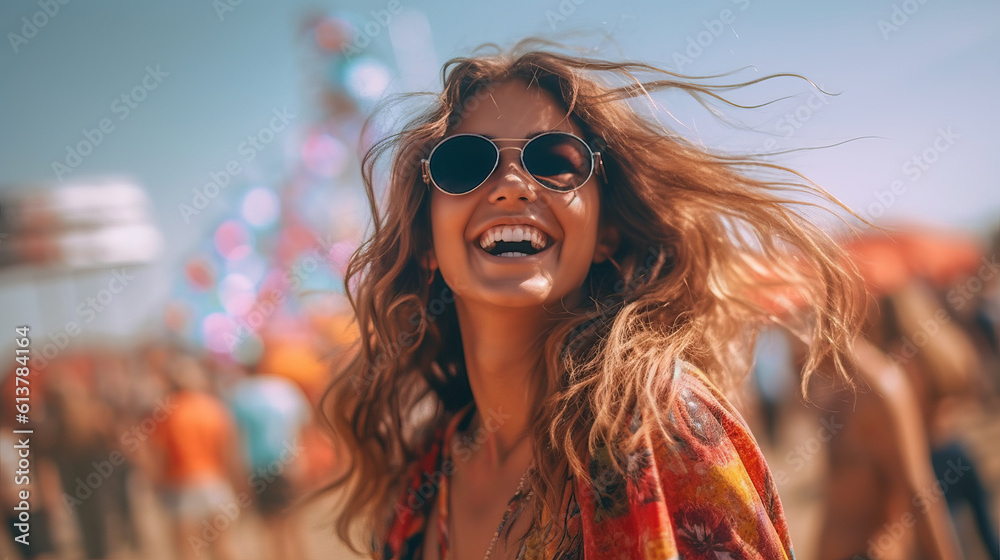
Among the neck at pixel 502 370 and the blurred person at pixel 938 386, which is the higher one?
the neck at pixel 502 370

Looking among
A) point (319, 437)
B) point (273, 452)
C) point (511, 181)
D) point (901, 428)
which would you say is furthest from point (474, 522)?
point (319, 437)

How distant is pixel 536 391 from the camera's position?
181 cm

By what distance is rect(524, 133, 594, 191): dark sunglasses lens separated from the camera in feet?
5.55

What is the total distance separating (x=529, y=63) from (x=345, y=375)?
1.23 m

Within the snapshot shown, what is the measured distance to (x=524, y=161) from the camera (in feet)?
5.56

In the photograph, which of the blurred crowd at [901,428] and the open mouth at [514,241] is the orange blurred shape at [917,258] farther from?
the open mouth at [514,241]

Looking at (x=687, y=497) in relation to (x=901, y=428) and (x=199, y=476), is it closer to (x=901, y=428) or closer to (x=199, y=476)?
(x=901, y=428)

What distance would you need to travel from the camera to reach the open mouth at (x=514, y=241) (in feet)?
5.49

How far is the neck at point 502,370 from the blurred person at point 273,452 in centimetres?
370

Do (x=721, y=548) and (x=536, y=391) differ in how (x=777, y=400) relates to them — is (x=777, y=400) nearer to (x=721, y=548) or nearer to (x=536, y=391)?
(x=536, y=391)

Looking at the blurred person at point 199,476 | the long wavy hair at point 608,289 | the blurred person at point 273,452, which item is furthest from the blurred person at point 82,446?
the long wavy hair at point 608,289

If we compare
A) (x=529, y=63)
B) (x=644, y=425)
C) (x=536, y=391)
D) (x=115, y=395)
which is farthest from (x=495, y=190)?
(x=115, y=395)

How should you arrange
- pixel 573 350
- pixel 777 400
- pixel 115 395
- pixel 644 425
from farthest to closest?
pixel 115 395 < pixel 777 400 < pixel 573 350 < pixel 644 425

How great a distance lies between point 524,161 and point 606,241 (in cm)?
37
